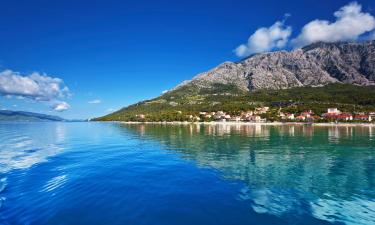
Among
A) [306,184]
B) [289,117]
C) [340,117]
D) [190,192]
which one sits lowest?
[190,192]

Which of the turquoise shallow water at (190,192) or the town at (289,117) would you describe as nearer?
the turquoise shallow water at (190,192)

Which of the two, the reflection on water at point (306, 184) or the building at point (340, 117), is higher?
the building at point (340, 117)

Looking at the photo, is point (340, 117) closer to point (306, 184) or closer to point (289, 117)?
point (289, 117)

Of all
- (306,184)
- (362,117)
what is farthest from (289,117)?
(306,184)

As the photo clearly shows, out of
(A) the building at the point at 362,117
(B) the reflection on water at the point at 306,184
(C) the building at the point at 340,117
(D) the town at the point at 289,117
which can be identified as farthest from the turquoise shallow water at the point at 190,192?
(A) the building at the point at 362,117

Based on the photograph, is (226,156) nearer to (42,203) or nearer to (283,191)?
(283,191)

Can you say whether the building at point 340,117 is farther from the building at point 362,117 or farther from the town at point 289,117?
the building at point 362,117

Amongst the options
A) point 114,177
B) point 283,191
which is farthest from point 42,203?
point 283,191

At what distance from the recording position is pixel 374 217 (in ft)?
45.1

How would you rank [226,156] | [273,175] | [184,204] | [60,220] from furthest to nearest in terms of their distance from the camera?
[226,156], [273,175], [184,204], [60,220]

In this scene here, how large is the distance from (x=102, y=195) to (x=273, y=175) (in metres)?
12.9

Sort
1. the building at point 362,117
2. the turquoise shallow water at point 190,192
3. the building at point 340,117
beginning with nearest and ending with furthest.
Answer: the turquoise shallow water at point 190,192
the building at point 340,117
the building at point 362,117

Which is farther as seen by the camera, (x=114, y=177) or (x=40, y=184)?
(x=114, y=177)

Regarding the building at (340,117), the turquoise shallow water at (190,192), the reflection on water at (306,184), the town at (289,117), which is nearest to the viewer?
the turquoise shallow water at (190,192)
